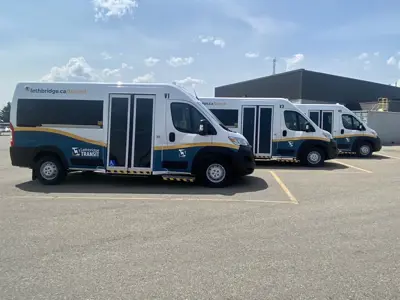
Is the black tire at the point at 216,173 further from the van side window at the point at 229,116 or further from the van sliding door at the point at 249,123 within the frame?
the van side window at the point at 229,116

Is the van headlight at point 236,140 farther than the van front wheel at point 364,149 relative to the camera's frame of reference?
No

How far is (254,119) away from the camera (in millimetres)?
13906

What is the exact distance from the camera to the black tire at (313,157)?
13.6 m

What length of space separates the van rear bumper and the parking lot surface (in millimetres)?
713

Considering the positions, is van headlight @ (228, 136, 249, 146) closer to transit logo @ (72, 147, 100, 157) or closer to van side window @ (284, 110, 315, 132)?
transit logo @ (72, 147, 100, 157)

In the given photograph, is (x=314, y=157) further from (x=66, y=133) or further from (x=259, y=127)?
(x=66, y=133)

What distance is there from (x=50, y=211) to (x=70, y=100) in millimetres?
3478

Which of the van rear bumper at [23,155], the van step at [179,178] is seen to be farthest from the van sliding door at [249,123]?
the van rear bumper at [23,155]

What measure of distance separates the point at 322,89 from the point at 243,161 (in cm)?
3207

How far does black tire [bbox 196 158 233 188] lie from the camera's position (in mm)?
8836

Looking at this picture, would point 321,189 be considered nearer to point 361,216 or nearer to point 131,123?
point 361,216

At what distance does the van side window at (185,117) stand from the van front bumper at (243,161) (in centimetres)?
122

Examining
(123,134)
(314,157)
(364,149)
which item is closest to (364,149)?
(364,149)

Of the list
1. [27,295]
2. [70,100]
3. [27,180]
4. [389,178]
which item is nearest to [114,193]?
[70,100]
